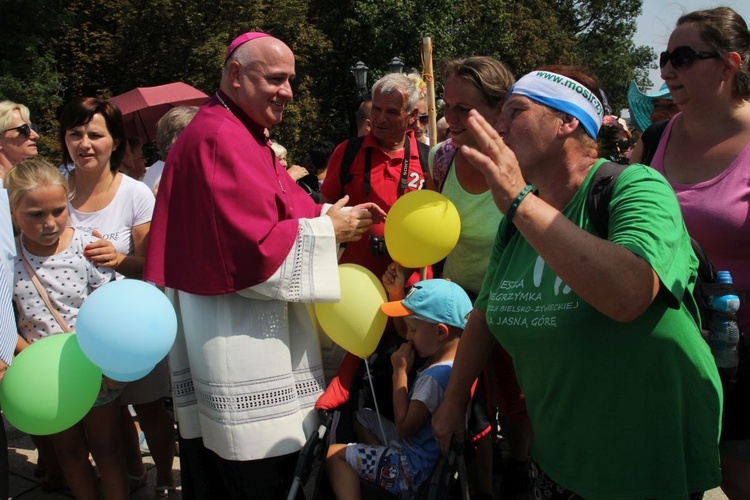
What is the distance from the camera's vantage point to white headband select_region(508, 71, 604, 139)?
181 centimetres

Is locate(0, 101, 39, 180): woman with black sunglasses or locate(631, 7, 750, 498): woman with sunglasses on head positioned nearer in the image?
locate(631, 7, 750, 498): woman with sunglasses on head

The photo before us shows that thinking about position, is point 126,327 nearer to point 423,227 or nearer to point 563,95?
point 423,227

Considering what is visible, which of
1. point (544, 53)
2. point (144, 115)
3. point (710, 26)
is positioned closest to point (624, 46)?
point (544, 53)

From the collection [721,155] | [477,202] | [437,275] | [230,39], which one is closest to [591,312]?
[721,155]

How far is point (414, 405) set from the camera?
267 centimetres

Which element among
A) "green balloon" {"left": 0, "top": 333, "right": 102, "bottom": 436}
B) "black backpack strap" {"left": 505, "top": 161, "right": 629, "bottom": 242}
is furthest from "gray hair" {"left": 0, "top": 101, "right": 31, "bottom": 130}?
"black backpack strap" {"left": 505, "top": 161, "right": 629, "bottom": 242}

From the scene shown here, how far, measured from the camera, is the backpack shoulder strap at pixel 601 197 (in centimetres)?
171

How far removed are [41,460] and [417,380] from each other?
264 centimetres

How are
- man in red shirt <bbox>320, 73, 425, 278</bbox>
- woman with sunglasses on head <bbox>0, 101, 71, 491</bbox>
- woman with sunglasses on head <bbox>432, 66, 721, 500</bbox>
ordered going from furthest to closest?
woman with sunglasses on head <bbox>0, 101, 71, 491</bbox> < man in red shirt <bbox>320, 73, 425, 278</bbox> < woman with sunglasses on head <bbox>432, 66, 721, 500</bbox>

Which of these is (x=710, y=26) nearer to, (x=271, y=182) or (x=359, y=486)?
(x=271, y=182)

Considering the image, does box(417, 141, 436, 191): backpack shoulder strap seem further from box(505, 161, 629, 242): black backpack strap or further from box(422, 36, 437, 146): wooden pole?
box(505, 161, 629, 242): black backpack strap

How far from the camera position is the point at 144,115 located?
23.4ft

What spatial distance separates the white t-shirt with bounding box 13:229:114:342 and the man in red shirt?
4.24ft

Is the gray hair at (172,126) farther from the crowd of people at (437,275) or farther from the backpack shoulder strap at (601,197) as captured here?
the backpack shoulder strap at (601,197)
